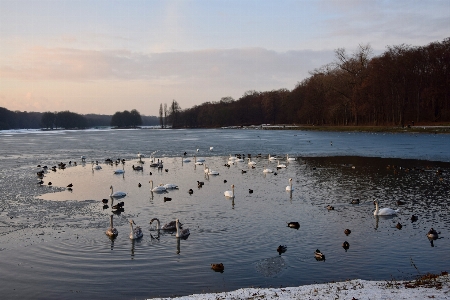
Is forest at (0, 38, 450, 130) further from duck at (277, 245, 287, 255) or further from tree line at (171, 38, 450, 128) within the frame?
duck at (277, 245, 287, 255)

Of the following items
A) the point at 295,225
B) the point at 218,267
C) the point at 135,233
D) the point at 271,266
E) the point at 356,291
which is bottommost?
the point at 271,266

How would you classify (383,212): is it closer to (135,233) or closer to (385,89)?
(135,233)

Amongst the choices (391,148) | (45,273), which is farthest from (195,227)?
(391,148)

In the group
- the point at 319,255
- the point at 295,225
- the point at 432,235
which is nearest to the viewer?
the point at 319,255

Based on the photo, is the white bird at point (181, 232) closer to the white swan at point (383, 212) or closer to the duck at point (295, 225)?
the duck at point (295, 225)

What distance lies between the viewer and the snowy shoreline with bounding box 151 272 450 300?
945cm

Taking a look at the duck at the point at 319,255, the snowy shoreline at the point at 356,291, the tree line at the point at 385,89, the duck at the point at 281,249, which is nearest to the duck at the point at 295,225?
the duck at the point at 281,249

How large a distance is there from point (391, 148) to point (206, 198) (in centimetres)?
3526

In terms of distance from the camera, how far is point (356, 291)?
9953mm

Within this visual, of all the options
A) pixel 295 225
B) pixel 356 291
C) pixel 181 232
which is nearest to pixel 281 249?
pixel 295 225

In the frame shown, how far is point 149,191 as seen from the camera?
26.8m

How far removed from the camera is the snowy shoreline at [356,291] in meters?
9.45

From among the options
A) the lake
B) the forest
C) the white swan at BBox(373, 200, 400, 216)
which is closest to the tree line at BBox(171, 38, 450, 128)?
the forest

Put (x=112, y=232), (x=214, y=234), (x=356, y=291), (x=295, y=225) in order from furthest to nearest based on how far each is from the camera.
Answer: (x=295, y=225) → (x=214, y=234) → (x=112, y=232) → (x=356, y=291)
